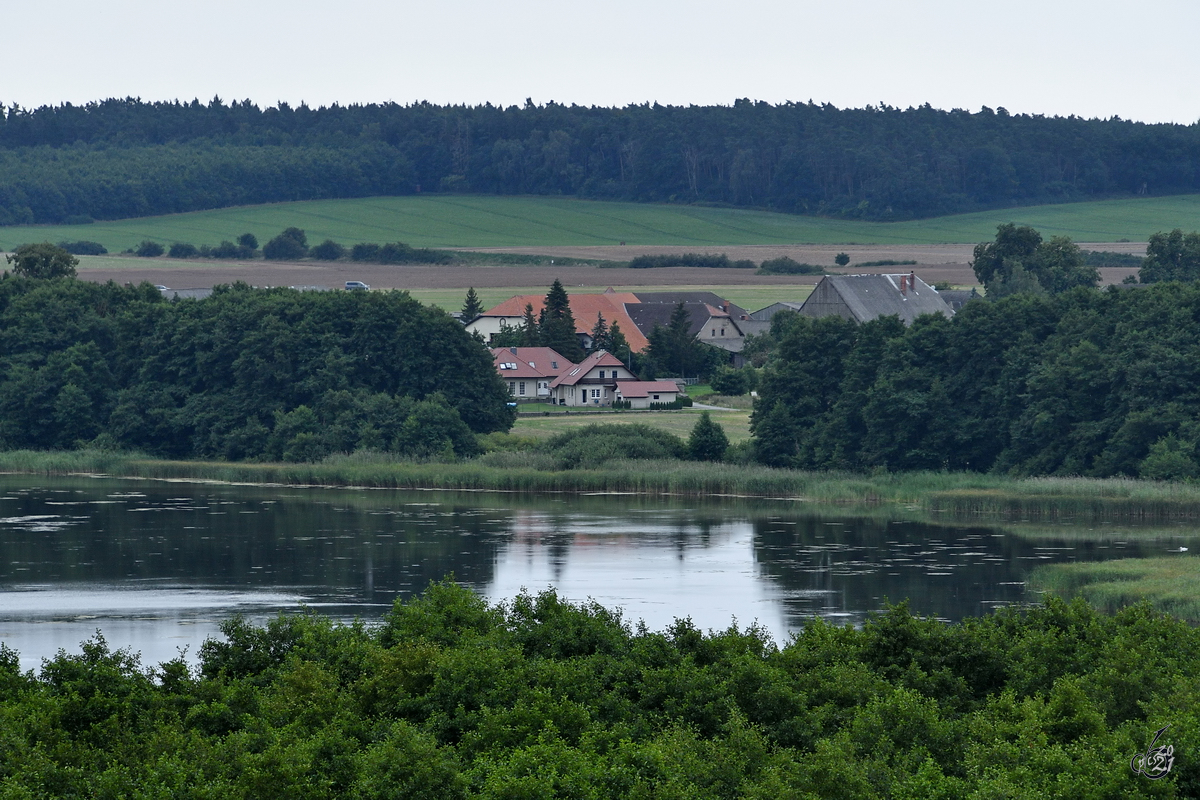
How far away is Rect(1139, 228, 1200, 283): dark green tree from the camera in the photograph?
113000 mm

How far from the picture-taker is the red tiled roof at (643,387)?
94125 millimetres

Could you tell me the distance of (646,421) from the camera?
8456 cm

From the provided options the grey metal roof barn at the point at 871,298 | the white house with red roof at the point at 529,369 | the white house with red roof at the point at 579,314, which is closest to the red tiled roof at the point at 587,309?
the white house with red roof at the point at 579,314

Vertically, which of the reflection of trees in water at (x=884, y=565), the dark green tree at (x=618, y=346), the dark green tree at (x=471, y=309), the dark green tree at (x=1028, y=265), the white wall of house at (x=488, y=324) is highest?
the dark green tree at (x=1028, y=265)

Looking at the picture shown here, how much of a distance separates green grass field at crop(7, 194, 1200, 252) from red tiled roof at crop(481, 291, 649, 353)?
30.8 meters

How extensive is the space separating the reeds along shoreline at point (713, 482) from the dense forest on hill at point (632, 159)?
3515 inches

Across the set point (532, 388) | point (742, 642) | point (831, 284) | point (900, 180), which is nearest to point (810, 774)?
point (742, 642)

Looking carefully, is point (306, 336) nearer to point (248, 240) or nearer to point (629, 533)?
point (629, 533)

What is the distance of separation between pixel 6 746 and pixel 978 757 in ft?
38.1

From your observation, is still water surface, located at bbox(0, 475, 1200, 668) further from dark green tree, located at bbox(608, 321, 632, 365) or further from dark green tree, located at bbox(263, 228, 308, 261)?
dark green tree, located at bbox(263, 228, 308, 261)

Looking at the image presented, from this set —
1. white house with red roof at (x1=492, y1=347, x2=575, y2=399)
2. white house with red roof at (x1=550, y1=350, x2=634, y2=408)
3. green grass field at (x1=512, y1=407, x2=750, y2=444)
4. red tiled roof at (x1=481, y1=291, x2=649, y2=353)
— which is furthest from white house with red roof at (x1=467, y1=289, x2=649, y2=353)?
green grass field at (x1=512, y1=407, x2=750, y2=444)

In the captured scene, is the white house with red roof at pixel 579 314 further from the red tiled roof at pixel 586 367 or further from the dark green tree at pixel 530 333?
the red tiled roof at pixel 586 367

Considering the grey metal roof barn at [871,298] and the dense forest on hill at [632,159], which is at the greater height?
the dense forest on hill at [632,159]

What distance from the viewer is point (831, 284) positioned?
111 metres
